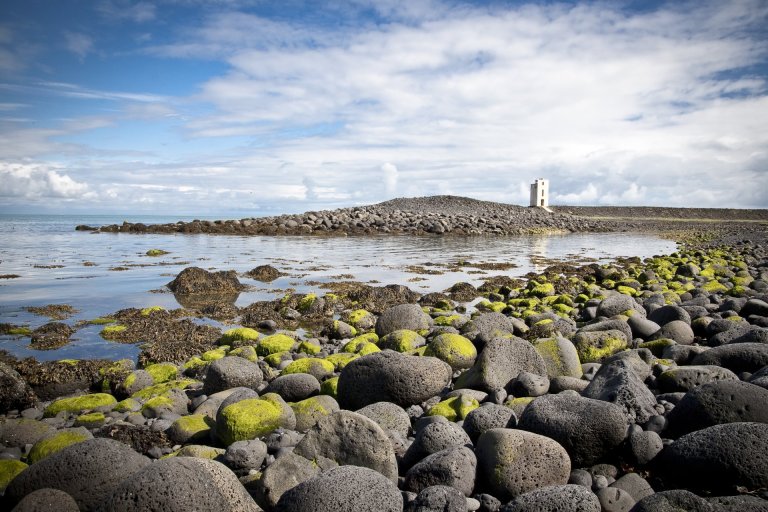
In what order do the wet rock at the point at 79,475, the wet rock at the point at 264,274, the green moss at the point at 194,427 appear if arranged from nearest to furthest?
1. the wet rock at the point at 79,475
2. the green moss at the point at 194,427
3. the wet rock at the point at 264,274

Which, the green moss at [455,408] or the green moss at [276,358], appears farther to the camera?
the green moss at [276,358]

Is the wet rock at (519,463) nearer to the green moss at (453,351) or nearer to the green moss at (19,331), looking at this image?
the green moss at (453,351)

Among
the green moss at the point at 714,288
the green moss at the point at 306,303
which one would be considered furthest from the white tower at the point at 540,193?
the green moss at the point at 306,303

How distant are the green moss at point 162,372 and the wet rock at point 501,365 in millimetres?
3723

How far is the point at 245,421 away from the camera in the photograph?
4355 millimetres

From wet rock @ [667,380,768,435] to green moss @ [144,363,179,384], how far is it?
18.7 feet

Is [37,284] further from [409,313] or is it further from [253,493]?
[253,493]

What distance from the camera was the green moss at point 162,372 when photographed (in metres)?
6.41

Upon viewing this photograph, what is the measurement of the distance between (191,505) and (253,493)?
61 centimetres

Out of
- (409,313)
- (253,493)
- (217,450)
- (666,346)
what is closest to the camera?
(253,493)

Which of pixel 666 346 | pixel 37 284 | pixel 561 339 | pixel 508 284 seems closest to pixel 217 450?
pixel 561 339

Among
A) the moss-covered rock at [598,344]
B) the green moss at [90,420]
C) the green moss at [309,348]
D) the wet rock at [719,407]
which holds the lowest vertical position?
the green moss at [90,420]

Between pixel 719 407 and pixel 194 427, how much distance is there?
4.47 meters

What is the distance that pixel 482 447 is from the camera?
3639 mm
